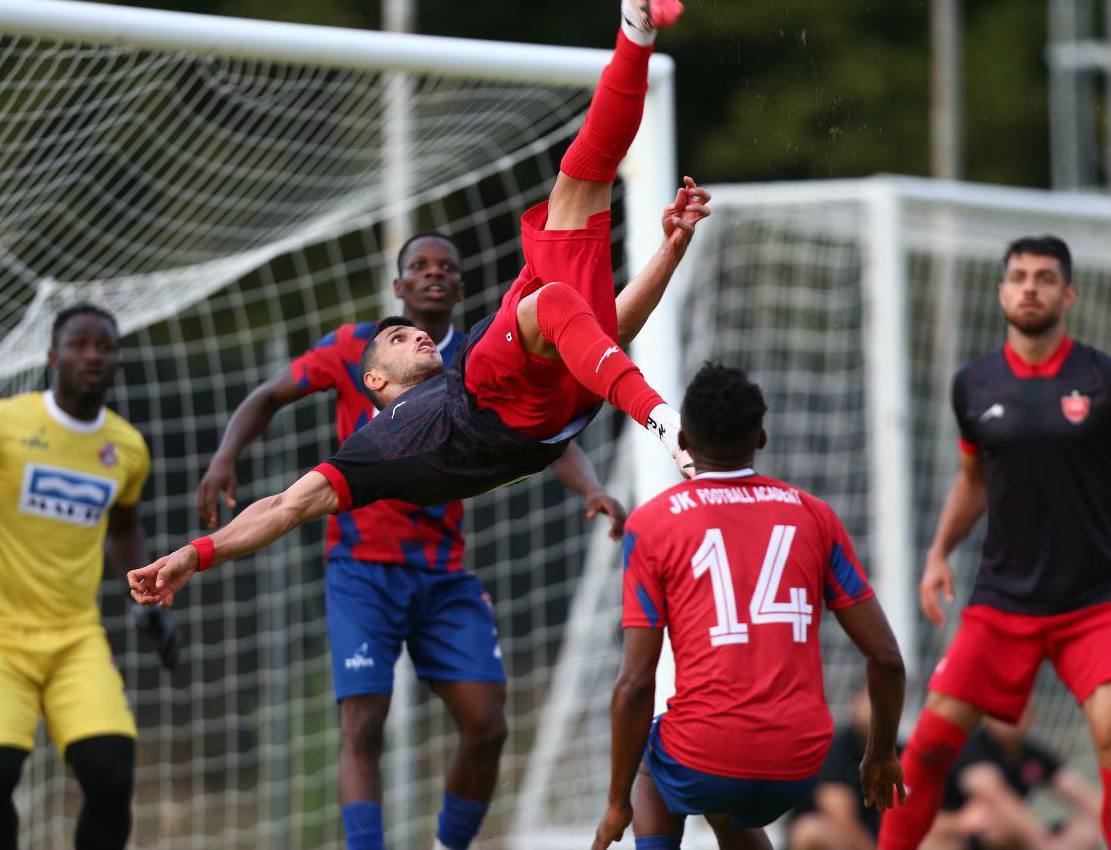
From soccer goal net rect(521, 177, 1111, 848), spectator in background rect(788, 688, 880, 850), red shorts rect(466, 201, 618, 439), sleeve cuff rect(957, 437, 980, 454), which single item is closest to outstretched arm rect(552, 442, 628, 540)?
red shorts rect(466, 201, 618, 439)

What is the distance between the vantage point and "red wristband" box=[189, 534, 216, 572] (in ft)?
16.6

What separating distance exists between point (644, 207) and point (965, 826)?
133 inches

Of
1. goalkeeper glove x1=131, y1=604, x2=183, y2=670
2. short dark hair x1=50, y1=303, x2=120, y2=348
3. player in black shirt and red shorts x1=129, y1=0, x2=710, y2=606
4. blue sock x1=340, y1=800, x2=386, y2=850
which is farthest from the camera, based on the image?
goalkeeper glove x1=131, y1=604, x2=183, y2=670

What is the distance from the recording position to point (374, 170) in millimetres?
8727

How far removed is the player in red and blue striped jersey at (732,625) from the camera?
5098 mm

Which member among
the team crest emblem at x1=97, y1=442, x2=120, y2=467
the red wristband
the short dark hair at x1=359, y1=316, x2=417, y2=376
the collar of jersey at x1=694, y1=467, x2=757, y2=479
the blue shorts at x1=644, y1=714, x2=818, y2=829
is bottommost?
the blue shorts at x1=644, y1=714, x2=818, y2=829

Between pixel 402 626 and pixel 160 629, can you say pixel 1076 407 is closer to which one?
pixel 402 626

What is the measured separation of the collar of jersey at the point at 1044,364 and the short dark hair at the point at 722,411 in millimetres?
1923

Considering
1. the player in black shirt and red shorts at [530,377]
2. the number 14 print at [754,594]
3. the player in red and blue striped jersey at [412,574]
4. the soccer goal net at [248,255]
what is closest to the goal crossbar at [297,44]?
the soccer goal net at [248,255]

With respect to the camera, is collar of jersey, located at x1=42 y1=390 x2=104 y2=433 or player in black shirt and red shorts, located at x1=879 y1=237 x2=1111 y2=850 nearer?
player in black shirt and red shorts, located at x1=879 y1=237 x2=1111 y2=850

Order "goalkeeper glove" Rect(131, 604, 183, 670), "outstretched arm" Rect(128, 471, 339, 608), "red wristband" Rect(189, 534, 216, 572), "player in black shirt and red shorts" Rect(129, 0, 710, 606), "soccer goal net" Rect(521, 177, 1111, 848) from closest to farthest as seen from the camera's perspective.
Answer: "outstretched arm" Rect(128, 471, 339, 608), "red wristband" Rect(189, 534, 216, 572), "player in black shirt and red shorts" Rect(129, 0, 710, 606), "goalkeeper glove" Rect(131, 604, 183, 670), "soccer goal net" Rect(521, 177, 1111, 848)

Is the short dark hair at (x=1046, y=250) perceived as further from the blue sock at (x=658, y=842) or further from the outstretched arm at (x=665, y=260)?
the blue sock at (x=658, y=842)

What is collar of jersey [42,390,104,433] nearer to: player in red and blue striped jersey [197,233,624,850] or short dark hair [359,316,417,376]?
player in red and blue striped jersey [197,233,624,850]

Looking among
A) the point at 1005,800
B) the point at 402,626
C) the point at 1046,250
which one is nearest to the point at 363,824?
the point at 402,626
